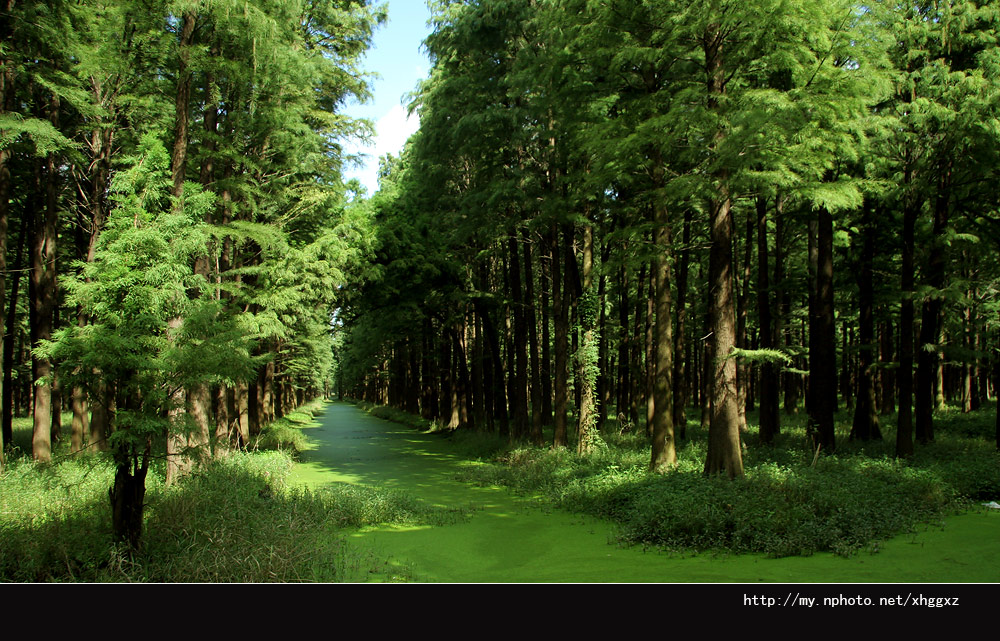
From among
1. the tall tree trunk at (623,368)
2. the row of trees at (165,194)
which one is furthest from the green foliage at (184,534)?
the tall tree trunk at (623,368)

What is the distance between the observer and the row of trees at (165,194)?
6.37 metres

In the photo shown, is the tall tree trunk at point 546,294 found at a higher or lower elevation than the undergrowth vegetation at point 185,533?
higher

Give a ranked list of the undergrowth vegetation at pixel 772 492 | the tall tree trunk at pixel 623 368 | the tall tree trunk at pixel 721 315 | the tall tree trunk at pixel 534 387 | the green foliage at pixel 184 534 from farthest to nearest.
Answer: the tall tree trunk at pixel 623 368 → the tall tree trunk at pixel 534 387 → the tall tree trunk at pixel 721 315 → the undergrowth vegetation at pixel 772 492 → the green foliage at pixel 184 534

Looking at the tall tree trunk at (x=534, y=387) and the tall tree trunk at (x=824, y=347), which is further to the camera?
the tall tree trunk at (x=534, y=387)

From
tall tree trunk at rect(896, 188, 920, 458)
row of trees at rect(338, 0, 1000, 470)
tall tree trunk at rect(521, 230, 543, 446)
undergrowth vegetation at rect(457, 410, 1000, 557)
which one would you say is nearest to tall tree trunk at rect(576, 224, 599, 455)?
row of trees at rect(338, 0, 1000, 470)

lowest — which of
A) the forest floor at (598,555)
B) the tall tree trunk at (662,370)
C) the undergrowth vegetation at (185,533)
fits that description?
the forest floor at (598,555)

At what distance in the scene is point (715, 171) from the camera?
9508 mm

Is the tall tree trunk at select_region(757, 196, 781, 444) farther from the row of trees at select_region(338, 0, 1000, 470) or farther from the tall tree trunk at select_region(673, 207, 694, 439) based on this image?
the tall tree trunk at select_region(673, 207, 694, 439)

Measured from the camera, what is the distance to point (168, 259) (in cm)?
667

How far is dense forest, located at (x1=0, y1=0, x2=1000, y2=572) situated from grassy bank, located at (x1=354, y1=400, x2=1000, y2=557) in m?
0.94

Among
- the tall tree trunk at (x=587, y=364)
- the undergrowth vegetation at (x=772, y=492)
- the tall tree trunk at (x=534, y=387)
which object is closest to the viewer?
the undergrowth vegetation at (x=772, y=492)

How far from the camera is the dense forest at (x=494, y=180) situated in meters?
7.11

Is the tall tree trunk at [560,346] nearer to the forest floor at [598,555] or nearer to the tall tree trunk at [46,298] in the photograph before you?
the forest floor at [598,555]

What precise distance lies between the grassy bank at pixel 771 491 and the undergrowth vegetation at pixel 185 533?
10.6 feet
